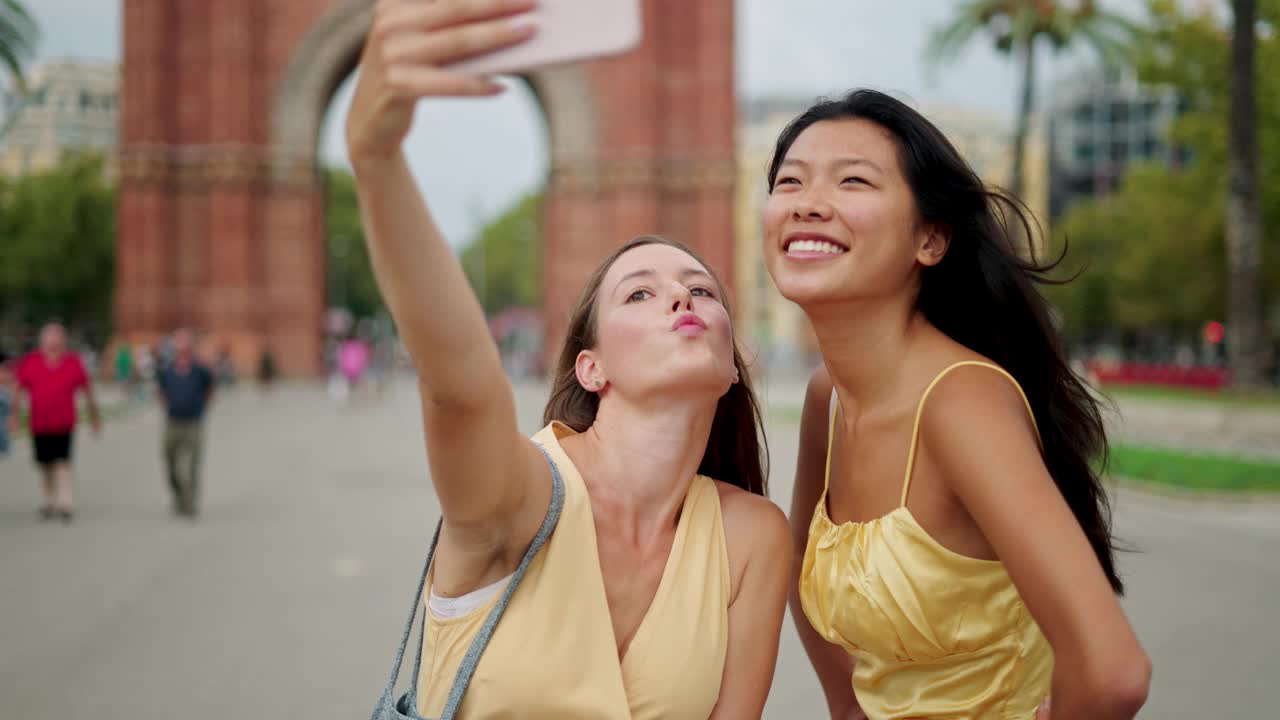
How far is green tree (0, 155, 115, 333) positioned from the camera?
5600 centimetres

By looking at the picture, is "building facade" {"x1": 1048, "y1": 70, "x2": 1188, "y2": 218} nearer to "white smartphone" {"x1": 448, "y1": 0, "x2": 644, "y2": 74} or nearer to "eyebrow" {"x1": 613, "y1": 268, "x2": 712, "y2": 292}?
"eyebrow" {"x1": 613, "y1": 268, "x2": 712, "y2": 292}

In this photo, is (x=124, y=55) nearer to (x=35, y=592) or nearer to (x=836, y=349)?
(x=35, y=592)

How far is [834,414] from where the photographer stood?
2.66 meters

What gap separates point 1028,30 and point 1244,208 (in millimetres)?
9449

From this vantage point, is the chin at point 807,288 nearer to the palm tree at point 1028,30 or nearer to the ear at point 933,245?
the ear at point 933,245

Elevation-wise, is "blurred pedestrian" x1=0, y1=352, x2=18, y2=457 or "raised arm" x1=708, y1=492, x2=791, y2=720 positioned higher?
"raised arm" x1=708, y1=492, x2=791, y2=720

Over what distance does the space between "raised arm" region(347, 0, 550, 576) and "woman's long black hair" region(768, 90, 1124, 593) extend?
0.89 m

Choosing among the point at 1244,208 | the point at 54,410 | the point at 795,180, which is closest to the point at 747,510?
the point at 795,180

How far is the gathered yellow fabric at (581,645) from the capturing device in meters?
2.13

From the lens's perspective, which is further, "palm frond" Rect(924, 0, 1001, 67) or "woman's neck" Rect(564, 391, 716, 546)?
"palm frond" Rect(924, 0, 1001, 67)

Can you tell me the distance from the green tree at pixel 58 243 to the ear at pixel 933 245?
54381 millimetres

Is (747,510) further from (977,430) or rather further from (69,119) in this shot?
(69,119)

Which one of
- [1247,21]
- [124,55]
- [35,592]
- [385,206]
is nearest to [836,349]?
[385,206]

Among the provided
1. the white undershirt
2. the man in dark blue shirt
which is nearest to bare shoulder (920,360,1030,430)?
the white undershirt
